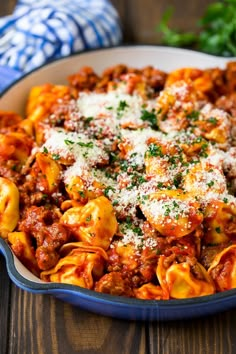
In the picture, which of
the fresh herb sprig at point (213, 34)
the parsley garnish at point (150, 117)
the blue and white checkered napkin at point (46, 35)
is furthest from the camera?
the fresh herb sprig at point (213, 34)

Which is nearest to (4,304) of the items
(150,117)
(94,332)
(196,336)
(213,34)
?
(94,332)

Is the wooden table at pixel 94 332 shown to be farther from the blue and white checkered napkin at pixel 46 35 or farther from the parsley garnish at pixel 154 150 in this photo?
the blue and white checkered napkin at pixel 46 35

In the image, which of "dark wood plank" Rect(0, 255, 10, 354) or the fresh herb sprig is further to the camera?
the fresh herb sprig

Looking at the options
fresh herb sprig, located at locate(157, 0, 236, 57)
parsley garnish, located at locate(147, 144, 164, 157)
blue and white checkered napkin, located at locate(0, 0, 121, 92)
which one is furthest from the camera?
fresh herb sprig, located at locate(157, 0, 236, 57)

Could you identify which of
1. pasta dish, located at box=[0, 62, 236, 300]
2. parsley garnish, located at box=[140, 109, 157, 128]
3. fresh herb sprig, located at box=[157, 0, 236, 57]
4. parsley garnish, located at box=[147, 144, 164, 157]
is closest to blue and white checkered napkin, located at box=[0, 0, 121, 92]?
fresh herb sprig, located at box=[157, 0, 236, 57]

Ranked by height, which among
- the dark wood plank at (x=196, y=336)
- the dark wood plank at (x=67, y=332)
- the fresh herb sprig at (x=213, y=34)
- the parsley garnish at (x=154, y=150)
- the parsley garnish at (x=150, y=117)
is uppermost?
the parsley garnish at (x=154, y=150)

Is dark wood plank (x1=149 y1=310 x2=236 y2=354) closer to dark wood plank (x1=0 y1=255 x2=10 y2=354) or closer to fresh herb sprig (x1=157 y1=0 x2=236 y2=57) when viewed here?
dark wood plank (x1=0 y1=255 x2=10 y2=354)

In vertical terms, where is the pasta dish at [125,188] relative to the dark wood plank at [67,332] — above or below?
above

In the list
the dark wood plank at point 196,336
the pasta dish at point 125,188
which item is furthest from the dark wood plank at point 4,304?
the dark wood plank at point 196,336

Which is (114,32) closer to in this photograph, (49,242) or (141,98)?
(141,98)
